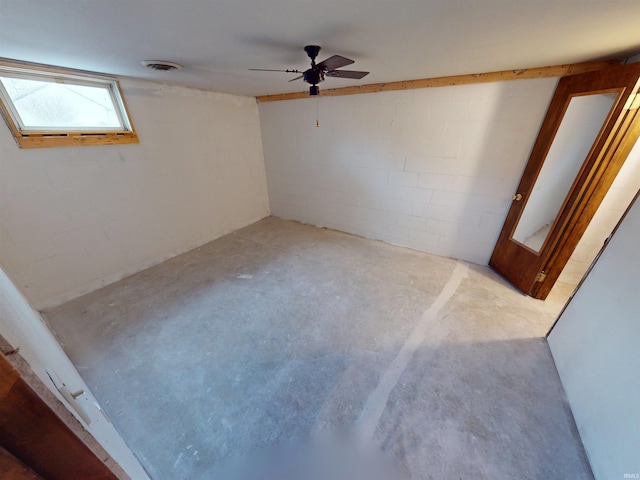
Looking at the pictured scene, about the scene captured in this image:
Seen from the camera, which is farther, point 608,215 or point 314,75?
point 608,215

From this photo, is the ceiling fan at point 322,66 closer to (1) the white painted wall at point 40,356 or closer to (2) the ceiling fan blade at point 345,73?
(2) the ceiling fan blade at point 345,73

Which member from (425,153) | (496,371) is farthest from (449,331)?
(425,153)

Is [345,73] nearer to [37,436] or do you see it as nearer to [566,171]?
[37,436]

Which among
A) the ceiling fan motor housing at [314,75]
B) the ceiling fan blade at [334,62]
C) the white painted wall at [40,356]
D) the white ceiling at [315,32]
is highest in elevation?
the white ceiling at [315,32]

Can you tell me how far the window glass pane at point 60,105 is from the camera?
209 centimetres

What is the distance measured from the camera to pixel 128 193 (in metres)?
2.83

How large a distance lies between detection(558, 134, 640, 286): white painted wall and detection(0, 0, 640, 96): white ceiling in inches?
37.7

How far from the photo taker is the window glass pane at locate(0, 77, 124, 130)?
209 centimetres

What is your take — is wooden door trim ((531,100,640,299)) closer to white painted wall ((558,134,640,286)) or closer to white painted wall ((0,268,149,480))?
white painted wall ((558,134,640,286))

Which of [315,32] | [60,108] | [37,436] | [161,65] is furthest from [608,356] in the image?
[60,108]

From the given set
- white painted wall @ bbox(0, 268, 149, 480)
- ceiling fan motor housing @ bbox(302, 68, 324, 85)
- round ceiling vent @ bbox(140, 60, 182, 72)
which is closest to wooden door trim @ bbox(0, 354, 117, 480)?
white painted wall @ bbox(0, 268, 149, 480)

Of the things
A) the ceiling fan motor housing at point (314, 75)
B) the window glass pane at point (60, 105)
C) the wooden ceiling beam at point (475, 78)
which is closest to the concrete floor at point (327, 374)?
the window glass pane at point (60, 105)

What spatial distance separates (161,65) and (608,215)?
4430mm

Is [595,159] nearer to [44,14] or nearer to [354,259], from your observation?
[354,259]
